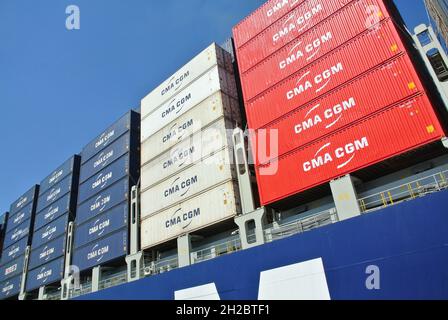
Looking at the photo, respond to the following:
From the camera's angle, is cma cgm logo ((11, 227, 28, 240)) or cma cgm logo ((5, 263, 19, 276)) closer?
cma cgm logo ((5, 263, 19, 276))

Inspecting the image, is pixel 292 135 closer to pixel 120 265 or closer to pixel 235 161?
pixel 235 161

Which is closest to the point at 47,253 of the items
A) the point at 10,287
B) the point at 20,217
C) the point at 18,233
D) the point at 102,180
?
the point at 10,287

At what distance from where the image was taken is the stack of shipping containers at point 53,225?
29984mm

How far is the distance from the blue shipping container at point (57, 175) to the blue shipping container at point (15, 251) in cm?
553

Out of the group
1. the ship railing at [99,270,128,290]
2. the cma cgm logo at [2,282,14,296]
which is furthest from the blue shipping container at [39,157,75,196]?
the ship railing at [99,270,128,290]

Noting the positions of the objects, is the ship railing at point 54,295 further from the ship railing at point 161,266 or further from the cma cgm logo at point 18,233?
the ship railing at point 161,266

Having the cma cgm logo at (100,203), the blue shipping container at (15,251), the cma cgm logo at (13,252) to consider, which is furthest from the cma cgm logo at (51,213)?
the cma cgm logo at (100,203)

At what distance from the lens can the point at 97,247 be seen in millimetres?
25688

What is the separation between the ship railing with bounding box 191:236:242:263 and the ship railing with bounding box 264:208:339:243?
96.3 inches

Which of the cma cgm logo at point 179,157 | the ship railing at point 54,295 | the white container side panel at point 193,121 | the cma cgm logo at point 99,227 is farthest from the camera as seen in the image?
the ship railing at point 54,295

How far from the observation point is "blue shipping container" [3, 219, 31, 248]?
37.3m

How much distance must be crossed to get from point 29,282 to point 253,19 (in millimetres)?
30353

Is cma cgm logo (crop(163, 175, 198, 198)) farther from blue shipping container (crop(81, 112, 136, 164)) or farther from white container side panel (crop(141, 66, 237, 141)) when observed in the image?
blue shipping container (crop(81, 112, 136, 164))
